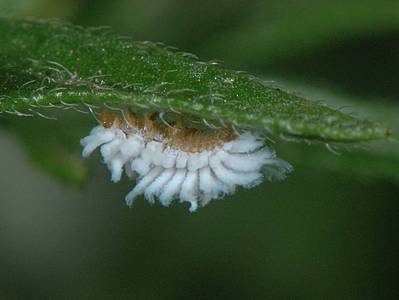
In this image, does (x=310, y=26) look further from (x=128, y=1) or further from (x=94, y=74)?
(x=94, y=74)

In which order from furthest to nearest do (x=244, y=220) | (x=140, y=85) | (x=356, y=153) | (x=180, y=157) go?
(x=244, y=220) < (x=356, y=153) < (x=180, y=157) < (x=140, y=85)

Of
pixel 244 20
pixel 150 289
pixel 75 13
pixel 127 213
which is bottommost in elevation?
pixel 150 289

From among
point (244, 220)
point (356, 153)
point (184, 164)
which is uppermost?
point (244, 220)

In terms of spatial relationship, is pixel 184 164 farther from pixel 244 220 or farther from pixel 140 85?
pixel 244 220

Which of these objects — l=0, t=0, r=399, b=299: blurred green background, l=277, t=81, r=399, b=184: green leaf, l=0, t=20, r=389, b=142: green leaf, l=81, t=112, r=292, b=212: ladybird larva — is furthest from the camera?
l=0, t=0, r=399, b=299: blurred green background

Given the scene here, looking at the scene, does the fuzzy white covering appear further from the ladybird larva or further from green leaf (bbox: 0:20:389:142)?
green leaf (bbox: 0:20:389:142)

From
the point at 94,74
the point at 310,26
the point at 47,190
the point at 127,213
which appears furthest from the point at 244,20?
the point at 94,74

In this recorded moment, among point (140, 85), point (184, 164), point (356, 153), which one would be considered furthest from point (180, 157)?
point (356, 153)

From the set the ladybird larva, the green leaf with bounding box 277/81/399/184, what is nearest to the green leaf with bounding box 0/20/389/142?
the ladybird larva
